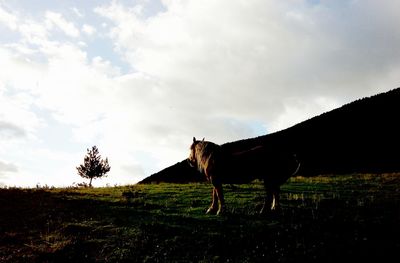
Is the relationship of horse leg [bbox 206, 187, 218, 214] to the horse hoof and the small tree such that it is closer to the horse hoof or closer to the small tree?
the horse hoof

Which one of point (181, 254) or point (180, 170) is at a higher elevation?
point (180, 170)

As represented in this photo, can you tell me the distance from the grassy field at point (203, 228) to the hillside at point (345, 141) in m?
15.0

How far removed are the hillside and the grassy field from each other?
15.0 m

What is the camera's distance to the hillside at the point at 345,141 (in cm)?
3900

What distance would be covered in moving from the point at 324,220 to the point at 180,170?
29.8 meters

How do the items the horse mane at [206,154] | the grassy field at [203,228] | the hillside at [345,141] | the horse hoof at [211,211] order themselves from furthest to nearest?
the hillside at [345,141] < the horse hoof at [211,211] < the horse mane at [206,154] < the grassy field at [203,228]

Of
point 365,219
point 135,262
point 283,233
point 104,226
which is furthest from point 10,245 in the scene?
point 365,219

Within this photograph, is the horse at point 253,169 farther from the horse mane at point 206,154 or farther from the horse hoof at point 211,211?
the horse hoof at point 211,211

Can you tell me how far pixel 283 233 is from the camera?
48.4 feet

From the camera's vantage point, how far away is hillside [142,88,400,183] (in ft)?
128

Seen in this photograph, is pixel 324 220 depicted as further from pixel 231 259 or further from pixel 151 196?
pixel 151 196

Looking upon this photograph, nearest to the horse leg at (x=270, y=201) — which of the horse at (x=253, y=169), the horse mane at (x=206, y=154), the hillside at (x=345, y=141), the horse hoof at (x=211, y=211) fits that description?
the horse at (x=253, y=169)

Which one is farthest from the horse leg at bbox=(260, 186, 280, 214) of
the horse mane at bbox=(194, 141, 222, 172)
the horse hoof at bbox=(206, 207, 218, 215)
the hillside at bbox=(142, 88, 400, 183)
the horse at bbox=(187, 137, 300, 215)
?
the hillside at bbox=(142, 88, 400, 183)

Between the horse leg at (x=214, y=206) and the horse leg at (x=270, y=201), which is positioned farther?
the horse leg at (x=214, y=206)
